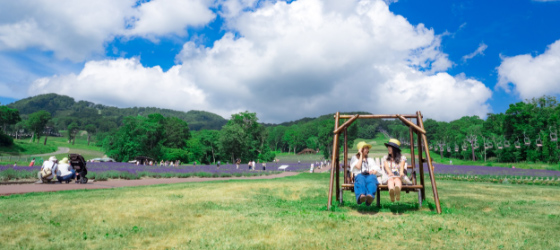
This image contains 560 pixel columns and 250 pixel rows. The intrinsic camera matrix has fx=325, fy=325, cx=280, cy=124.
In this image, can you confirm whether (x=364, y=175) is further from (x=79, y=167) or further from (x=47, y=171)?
(x=47, y=171)

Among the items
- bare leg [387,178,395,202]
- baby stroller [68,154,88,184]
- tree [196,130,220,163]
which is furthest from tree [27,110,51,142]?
bare leg [387,178,395,202]

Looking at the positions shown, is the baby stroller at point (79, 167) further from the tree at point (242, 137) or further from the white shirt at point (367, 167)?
the tree at point (242, 137)

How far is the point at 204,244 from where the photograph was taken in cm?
453

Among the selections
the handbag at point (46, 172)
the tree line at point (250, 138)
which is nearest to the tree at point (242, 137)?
the tree line at point (250, 138)

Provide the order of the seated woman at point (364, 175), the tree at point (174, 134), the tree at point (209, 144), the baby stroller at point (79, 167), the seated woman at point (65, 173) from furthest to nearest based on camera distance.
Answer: the tree at point (174, 134)
the tree at point (209, 144)
the baby stroller at point (79, 167)
the seated woman at point (65, 173)
the seated woman at point (364, 175)

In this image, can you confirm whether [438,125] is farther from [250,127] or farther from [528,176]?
[528,176]

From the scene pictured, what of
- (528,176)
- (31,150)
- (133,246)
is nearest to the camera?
(133,246)

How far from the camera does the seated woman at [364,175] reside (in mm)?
7137

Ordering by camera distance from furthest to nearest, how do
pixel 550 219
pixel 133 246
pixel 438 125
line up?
pixel 438 125, pixel 550 219, pixel 133 246

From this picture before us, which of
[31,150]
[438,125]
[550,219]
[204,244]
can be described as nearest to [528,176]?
[550,219]

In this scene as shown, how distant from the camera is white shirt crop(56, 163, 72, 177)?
48.3 ft

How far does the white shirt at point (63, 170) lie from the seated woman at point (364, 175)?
13.5m

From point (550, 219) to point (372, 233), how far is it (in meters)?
4.49

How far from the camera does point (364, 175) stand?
24.1ft
